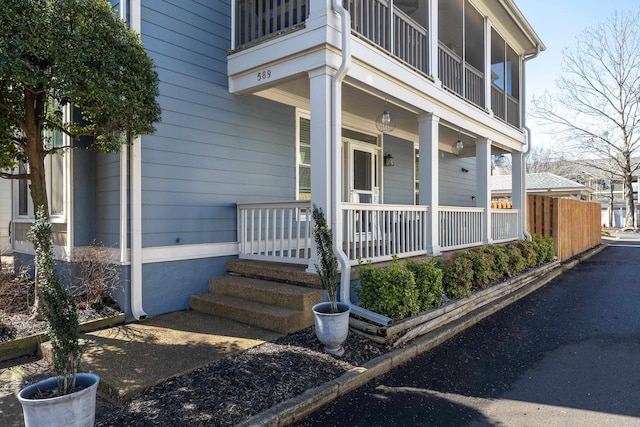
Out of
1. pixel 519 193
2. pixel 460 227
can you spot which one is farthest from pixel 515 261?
pixel 519 193

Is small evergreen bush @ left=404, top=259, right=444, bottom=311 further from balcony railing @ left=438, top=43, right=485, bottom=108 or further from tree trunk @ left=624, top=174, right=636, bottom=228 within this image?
tree trunk @ left=624, top=174, right=636, bottom=228

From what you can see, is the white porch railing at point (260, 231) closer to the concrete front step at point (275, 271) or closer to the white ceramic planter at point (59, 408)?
the concrete front step at point (275, 271)

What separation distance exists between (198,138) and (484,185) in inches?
236

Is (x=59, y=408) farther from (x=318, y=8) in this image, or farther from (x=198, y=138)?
(x=318, y=8)

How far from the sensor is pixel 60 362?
7.68ft

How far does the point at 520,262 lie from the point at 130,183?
7.21 meters

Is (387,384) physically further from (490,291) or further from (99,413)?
(490,291)

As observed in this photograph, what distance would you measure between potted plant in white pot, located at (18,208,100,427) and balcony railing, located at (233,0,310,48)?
3.94 meters

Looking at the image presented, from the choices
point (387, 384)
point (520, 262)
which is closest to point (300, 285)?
point (387, 384)

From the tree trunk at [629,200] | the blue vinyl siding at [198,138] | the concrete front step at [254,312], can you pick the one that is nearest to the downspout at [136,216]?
the blue vinyl siding at [198,138]

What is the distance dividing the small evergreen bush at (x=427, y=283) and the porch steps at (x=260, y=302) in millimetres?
1339

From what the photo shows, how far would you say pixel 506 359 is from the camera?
407 cm

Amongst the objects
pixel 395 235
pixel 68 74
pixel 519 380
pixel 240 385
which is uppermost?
pixel 68 74

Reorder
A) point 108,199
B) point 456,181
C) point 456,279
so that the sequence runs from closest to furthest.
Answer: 1. point 108,199
2. point 456,279
3. point 456,181
